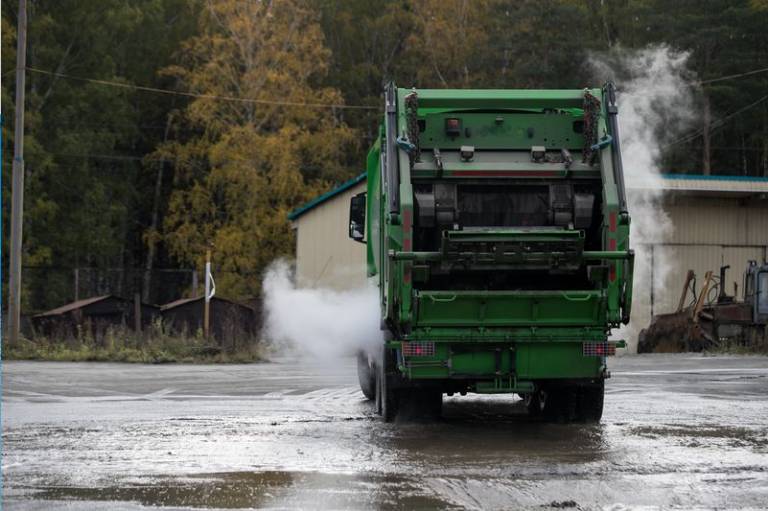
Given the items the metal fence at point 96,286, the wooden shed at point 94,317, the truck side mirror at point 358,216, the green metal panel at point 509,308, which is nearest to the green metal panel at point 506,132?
the green metal panel at point 509,308

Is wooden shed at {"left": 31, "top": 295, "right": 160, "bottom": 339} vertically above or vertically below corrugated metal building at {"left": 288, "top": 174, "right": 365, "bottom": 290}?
below

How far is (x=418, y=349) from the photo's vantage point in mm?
11453

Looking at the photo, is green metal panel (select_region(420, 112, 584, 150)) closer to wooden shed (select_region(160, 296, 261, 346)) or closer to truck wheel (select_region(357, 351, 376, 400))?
truck wheel (select_region(357, 351, 376, 400))

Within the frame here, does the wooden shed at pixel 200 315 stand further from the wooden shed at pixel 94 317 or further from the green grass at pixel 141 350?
the green grass at pixel 141 350

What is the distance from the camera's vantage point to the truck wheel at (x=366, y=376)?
14.9m

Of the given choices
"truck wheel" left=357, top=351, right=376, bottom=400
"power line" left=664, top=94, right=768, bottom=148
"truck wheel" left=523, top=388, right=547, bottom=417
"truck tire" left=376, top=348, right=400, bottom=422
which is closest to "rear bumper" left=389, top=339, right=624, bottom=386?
"truck tire" left=376, top=348, right=400, bottom=422

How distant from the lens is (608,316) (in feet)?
37.6

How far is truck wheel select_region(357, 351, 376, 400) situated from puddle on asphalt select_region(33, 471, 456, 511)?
19.4 ft

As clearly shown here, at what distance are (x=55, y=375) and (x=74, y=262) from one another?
119 ft

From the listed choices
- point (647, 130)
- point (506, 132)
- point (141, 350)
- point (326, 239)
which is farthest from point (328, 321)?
point (647, 130)

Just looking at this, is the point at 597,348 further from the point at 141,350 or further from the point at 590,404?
the point at 141,350

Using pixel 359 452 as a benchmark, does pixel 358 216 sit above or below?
above

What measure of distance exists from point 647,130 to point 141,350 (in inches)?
870

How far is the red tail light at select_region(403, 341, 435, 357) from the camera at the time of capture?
451 inches
